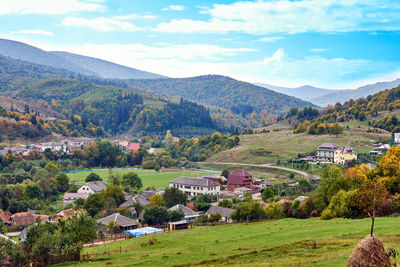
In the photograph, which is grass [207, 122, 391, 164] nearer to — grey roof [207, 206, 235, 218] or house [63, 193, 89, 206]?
house [63, 193, 89, 206]

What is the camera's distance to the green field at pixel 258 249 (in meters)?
17.1

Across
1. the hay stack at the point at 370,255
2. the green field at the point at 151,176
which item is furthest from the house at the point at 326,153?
the hay stack at the point at 370,255

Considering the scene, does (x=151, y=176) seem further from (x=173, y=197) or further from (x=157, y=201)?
(x=157, y=201)

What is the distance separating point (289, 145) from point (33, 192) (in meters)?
72.8

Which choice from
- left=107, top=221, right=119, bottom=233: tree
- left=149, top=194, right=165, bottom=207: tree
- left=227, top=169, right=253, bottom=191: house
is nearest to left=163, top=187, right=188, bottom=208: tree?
left=149, top=194, right=165, bottom=207: tree

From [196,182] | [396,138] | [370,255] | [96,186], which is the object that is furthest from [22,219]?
[396,138]

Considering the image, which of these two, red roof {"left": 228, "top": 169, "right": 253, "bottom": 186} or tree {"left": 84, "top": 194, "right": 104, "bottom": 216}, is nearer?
tree {"left": 84, "top": 194, "right": 104, "bottom": 216}

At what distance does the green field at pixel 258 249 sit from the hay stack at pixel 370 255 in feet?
18.8

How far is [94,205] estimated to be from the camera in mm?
52938

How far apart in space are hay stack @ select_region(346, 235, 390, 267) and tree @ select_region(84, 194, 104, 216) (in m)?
47.4

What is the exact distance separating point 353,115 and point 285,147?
48076 millimetres

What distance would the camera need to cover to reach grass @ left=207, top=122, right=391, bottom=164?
102m

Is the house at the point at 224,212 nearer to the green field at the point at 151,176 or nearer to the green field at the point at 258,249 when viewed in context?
the green field at the point at 258,249

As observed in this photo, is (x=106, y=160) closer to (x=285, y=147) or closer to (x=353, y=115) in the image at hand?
(x=285, y=147)
